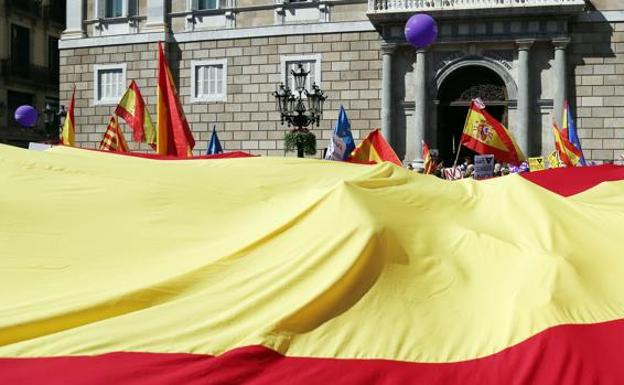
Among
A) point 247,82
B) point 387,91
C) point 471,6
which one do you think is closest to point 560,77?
point 471,6

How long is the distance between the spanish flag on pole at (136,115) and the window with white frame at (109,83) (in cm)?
1004

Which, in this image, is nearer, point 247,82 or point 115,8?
point 247,82

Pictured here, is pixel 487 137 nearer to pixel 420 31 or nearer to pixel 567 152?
pixel 567 152

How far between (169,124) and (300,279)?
783 cm

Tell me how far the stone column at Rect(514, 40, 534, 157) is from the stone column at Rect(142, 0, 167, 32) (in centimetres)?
997

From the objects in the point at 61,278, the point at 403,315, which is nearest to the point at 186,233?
the point at 61,278

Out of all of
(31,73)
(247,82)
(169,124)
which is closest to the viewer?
(169,124)

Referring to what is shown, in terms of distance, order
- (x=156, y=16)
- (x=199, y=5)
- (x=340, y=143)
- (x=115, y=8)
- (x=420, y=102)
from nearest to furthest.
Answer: (x=340, y=143)
(x=420, y=102)
(x=199, y=5)
(x=156, y=16)
(x=115, y=8)

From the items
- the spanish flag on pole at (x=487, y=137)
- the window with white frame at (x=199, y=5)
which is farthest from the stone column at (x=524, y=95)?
the window with white frame at (x=199, y=5)

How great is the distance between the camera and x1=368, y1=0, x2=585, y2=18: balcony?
61.3 feet

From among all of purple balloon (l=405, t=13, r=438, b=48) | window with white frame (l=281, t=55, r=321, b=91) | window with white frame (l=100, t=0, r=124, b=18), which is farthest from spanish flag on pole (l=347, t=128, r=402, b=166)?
window with white frame (l=100, t=0, r=124, b=18)

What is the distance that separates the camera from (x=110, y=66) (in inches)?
905

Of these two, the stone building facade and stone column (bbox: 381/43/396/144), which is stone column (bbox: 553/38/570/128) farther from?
stone column (bbox: 381/43/396/144)

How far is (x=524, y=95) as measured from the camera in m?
19.2
